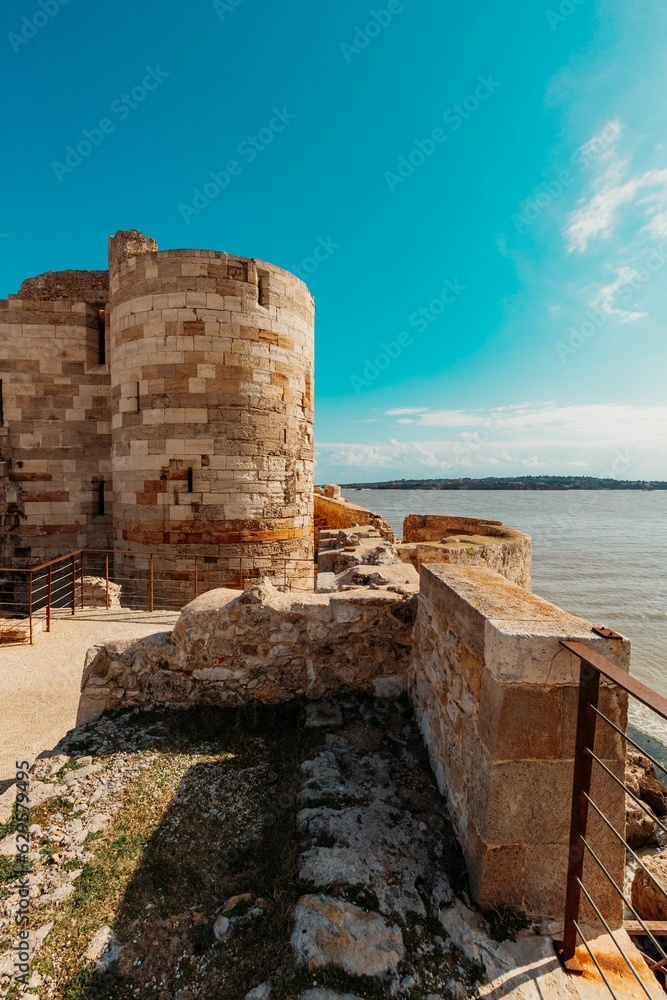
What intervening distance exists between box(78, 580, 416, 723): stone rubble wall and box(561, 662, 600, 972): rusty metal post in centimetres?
197

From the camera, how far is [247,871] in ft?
7.79

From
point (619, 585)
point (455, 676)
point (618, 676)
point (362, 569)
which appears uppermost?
point (618, 676)

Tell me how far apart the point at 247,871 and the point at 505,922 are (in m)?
1.23

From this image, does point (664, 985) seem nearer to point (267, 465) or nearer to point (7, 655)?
point (7, 655)

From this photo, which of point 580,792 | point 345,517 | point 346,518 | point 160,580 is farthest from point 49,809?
point 345,517

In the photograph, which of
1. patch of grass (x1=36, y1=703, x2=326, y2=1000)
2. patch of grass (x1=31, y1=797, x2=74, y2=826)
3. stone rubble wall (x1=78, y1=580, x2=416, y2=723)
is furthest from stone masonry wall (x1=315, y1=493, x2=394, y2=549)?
patch of grass (x1=31, y1=797, x2=74, y2=826)

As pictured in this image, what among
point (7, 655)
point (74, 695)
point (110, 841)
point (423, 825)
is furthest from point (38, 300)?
point (423, 825)

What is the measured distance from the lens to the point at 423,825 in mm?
2514

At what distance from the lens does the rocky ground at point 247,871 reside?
6.09 feet

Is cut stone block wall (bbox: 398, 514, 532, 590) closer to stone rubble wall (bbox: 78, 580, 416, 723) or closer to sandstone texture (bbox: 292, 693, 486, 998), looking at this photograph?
stone rubble wall (bbox: 78, 580, 416, 723)

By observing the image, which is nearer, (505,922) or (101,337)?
(505,922)

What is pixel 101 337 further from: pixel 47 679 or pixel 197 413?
pixel 47 679

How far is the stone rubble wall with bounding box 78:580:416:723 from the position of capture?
3.85 meters

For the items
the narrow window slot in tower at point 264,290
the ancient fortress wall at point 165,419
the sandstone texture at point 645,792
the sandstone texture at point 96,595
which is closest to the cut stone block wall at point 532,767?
the sandstone texture at point 645,792
